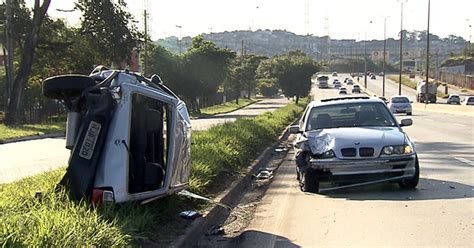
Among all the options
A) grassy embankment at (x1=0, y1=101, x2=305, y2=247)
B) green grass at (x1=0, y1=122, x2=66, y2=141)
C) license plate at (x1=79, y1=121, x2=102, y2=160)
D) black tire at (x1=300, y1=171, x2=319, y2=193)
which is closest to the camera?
grassy embankment at (x1=0, y1=101, x2=305, y2=247)

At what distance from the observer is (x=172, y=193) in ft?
26.5

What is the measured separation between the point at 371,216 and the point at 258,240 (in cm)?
182

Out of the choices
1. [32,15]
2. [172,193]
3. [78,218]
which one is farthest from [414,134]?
[32,15]

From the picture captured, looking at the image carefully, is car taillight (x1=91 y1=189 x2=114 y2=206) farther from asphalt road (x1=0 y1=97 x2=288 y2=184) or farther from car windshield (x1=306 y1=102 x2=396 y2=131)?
asphalt road (x1=0 y1=97 x2=288 y2=184)

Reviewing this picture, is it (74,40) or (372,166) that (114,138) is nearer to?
(372,166)

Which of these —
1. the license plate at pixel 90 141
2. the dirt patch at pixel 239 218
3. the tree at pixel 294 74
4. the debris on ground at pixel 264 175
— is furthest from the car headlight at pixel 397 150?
the tree at pixel 294 74

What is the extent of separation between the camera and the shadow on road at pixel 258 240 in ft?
24.8

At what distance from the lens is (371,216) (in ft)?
29.0

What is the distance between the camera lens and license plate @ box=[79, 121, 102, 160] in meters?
6.82

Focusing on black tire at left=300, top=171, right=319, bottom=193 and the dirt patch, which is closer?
the dirt patch

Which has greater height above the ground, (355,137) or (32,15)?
(32,15)

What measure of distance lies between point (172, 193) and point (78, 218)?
188 cm

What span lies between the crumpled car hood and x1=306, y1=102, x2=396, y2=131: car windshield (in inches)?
18.3

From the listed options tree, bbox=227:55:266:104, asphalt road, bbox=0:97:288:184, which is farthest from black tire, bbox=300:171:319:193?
tree, bbox=227:55:266:104
